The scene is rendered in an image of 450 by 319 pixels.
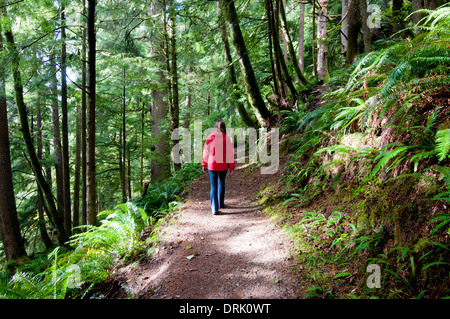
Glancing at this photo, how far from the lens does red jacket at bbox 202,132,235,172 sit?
16.5 ft

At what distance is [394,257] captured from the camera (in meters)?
2.25

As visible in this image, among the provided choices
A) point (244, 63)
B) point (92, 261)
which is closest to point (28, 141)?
point (92, 261)

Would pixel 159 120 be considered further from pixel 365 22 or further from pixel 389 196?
pixel 389 196

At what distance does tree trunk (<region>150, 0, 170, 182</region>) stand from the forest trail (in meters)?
5.47

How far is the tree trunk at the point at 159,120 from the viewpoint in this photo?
9.91 m

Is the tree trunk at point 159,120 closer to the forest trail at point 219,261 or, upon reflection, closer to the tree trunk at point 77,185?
the tree trunk at point 77,185

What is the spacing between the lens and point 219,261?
336cm

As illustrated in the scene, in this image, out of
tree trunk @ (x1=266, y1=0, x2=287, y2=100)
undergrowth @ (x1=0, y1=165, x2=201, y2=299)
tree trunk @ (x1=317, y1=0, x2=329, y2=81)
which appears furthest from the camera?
tree trunk @ (x1=317, y1=0, x2=329, y2=81)

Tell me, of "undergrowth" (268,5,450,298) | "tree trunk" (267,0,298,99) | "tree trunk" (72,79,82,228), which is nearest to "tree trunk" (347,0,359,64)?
"undergrowth" (268,5,450,298)

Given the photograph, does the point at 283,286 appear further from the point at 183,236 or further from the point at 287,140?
the point at 287,140

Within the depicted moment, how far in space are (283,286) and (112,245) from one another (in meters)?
3.25

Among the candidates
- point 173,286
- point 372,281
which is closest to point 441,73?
point 372,281

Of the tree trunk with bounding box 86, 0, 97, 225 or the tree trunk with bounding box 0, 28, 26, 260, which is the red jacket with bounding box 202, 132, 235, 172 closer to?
the tree trunk with bounding box 86, 0, 97, 225

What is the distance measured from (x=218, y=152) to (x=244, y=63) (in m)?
4.11
